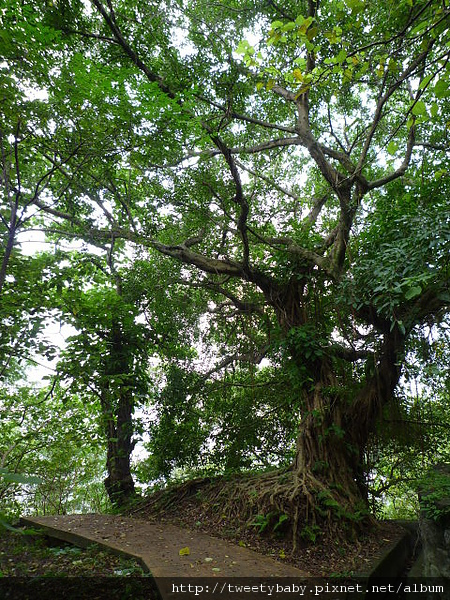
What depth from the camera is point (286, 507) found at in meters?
4.50

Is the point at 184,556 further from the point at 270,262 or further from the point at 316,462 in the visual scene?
the point at 270,262

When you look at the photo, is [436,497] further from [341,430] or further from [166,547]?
[166,547]

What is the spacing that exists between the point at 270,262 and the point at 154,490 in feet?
15.2

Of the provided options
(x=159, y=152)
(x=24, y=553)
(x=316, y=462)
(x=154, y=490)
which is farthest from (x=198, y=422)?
(x=159, y=152)

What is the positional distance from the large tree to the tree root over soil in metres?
0.03

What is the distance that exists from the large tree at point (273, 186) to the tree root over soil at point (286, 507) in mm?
33

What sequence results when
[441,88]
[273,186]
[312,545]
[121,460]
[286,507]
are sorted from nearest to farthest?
1. [441,88]
2. [312,545]
3. [286,507]
4. [121,460]
5. [273,186]

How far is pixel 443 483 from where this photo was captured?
13.3ft

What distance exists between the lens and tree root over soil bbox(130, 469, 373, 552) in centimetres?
430

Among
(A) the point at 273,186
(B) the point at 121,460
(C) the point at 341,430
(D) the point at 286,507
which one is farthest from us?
(A) the point at 273,186

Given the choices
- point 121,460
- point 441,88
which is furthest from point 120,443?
point 441,88

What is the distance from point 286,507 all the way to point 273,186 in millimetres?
5625

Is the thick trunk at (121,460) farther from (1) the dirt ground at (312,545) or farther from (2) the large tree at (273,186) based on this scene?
(2) the large tree at (273,186)

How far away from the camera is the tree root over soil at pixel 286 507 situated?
14.1 ft
